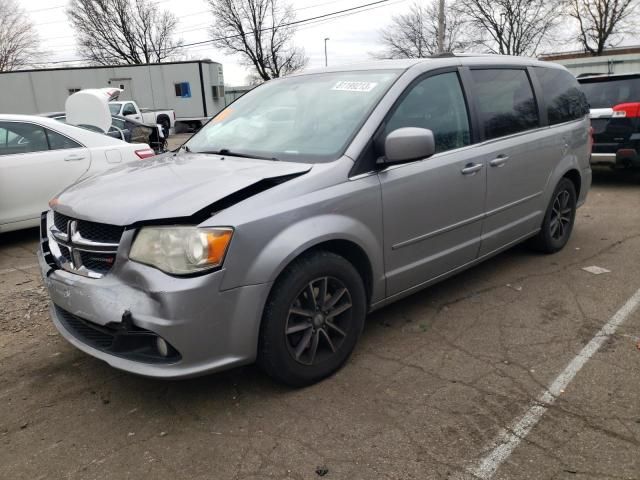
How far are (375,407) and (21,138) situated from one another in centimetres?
519

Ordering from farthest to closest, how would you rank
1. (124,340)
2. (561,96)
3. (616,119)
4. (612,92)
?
(612,92)
(616,119)
(561,96)
(124,340)

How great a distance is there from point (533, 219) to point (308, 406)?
2825 mm

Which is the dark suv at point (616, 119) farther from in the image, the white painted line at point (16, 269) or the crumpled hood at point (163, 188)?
the white painted line at point (16, 269)

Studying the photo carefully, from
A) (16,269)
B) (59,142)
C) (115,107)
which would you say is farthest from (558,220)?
(115,107)

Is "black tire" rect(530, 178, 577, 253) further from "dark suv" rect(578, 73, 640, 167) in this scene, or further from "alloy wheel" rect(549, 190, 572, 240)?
"dark suv" rect(578, 73, 640, 167)

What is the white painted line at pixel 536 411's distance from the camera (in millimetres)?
2266

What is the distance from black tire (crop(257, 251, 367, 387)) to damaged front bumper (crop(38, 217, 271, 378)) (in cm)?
10

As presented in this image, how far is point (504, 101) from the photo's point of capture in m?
4.12

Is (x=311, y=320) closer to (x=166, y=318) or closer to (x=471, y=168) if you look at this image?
(x=166, y=318)

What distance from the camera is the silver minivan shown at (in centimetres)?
244

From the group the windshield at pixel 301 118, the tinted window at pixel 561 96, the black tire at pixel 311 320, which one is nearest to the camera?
the black tire at pixel 311 320

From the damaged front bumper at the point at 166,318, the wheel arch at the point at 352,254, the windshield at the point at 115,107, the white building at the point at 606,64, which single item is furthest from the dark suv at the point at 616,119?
the windshield at the point at 115,107

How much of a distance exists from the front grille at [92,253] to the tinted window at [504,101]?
2676mm

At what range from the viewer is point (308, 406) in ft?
8.95
